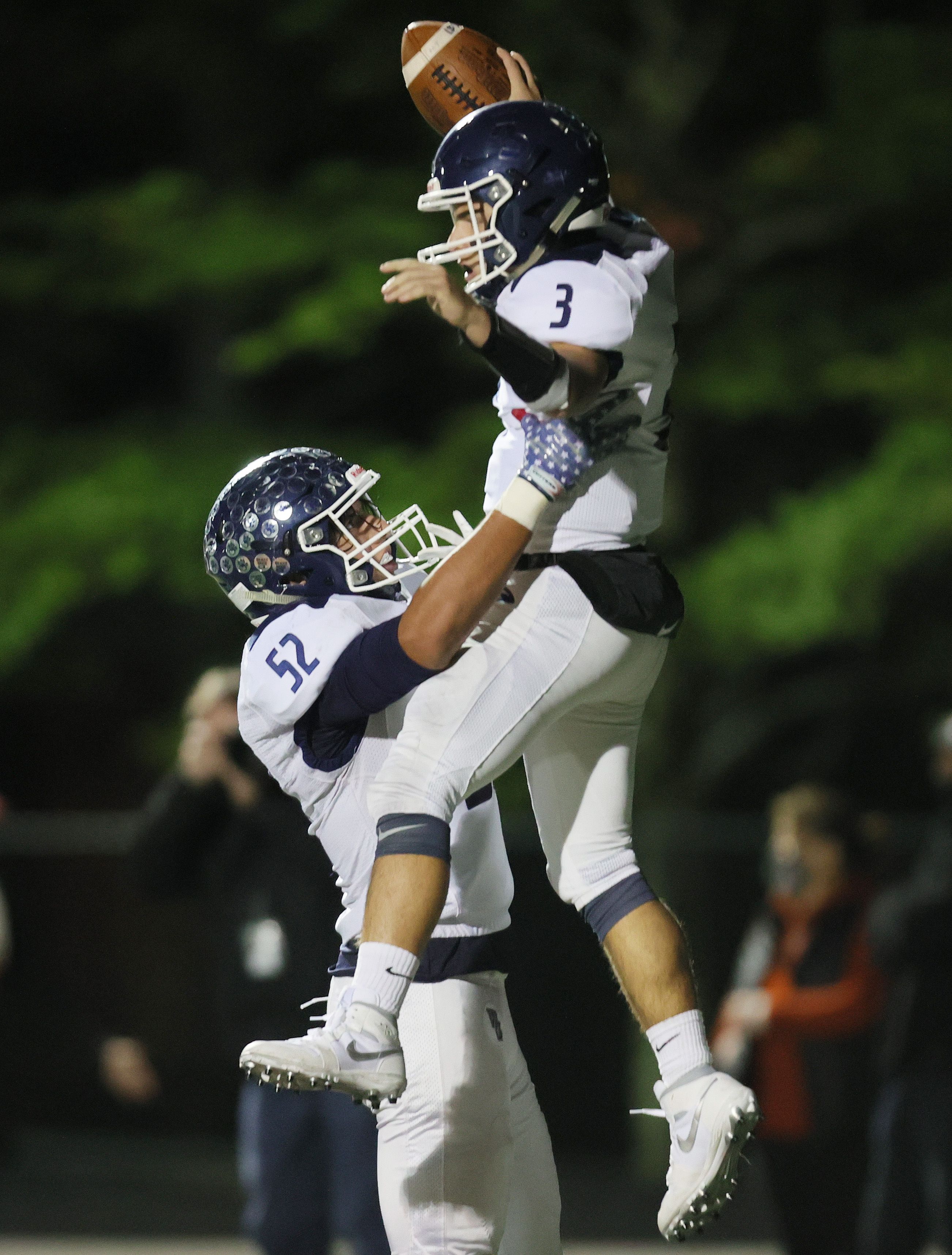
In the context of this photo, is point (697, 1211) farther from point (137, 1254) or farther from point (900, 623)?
point (900, 623)

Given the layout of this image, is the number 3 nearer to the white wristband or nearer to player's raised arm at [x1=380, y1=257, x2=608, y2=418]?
player's raised arm at [x1=380, y1=257, x2=608, y2=418]

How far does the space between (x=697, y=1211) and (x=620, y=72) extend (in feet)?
26.4

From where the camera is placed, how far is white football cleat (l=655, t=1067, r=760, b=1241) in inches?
128

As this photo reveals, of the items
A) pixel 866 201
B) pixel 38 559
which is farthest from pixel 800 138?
pixel 38 559

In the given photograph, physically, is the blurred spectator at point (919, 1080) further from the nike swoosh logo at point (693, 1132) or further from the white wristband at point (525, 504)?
the white wristband at point (525, 504)

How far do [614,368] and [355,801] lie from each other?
3.07 ft

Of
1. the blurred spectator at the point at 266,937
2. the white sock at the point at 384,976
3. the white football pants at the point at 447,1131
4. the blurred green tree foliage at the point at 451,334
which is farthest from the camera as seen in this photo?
the blurred green tree foliage at the point at 451,334

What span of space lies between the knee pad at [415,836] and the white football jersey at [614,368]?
21.6 inches

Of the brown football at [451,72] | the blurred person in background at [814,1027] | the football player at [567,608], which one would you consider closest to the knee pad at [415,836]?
the football player at [567,608]

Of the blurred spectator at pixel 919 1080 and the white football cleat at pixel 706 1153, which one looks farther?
the blurred spectator at pixel 919 1080

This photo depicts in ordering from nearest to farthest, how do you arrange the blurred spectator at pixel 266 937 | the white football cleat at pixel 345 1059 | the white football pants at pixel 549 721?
the white football cleat at pixel 345 1059, the white football pants at pixel 549 721, the blurred spectator at pixel 266 937

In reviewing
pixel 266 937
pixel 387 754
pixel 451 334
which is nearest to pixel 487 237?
pixel 387 754

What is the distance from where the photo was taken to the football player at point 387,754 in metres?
3.18

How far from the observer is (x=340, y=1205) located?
5.05m
